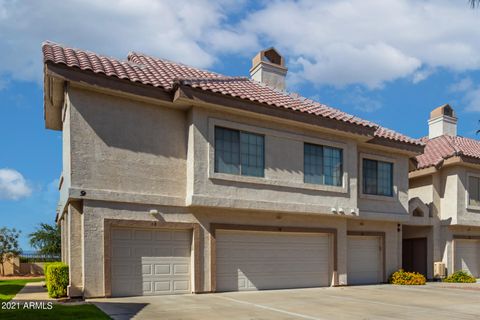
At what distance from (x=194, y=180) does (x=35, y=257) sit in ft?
71.2

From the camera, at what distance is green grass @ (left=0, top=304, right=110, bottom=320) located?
9307mm

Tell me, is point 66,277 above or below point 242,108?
below

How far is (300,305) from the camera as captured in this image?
40.4 feet

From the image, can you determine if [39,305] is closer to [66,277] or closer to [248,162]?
[66,277]

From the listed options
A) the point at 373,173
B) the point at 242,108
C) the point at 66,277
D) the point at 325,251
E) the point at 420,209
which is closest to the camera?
the point at 66,277

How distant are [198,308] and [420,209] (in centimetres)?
1530

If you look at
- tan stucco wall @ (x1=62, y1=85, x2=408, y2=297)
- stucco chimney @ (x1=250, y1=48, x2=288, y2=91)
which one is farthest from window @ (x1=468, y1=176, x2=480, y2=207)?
stucco chimney @ (x1=250, y1=48, x2=288, y2=91)

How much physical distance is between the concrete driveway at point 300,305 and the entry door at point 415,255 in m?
7.90

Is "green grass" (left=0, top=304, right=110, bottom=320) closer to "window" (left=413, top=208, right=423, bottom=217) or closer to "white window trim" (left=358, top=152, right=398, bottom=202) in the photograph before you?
"white window trim" (left=358, top=152, right=398, bottom=202)

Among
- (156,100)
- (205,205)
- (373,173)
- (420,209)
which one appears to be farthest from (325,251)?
(156,100)

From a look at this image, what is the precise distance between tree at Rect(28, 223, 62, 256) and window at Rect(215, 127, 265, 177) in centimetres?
2195

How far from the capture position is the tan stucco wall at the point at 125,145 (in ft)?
43.6

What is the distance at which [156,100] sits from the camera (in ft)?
47.2

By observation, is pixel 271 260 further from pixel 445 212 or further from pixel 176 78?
pixel 445 212
